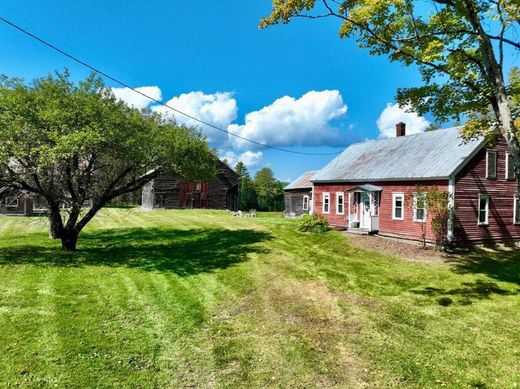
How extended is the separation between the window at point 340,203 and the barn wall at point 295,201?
13546 millimetres

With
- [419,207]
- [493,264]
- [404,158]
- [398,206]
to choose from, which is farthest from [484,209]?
[404,158]

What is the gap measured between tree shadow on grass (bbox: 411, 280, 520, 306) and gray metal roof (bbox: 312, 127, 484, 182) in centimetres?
690

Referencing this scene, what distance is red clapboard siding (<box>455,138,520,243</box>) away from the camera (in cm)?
1908

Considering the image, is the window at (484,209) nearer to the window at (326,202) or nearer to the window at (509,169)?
the window at (509,169)

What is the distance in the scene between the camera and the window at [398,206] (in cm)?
2114

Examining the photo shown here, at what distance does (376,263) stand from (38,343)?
12.7 meters

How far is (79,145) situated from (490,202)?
70.2 ft

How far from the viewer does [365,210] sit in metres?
23.7

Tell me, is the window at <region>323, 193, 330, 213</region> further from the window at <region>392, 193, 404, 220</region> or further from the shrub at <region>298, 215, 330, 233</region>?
the window at <region>392, 193, 404, 220</region>

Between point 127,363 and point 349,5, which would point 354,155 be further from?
point 127,363

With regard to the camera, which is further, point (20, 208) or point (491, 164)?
point (20, 208)

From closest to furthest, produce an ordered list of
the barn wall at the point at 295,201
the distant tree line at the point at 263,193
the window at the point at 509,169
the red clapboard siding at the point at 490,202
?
the red clapboard siding at the point at 490,202 → the window at the point at 509,169 → the barn wall at the point at 295,201 → the distant tree line at the point at 263,193

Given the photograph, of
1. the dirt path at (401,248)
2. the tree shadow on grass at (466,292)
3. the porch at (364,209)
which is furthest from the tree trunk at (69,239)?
the porch at (364,209)

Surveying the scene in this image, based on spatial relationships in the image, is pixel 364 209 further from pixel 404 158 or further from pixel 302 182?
pixel 302 182
